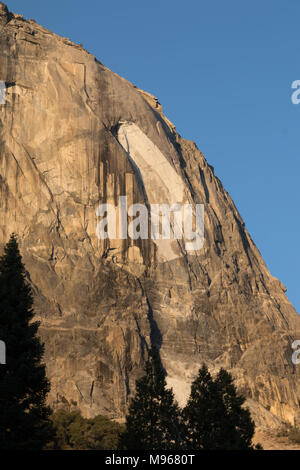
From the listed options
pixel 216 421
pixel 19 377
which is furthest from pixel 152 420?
pixel 19 377

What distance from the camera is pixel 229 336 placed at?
231ft

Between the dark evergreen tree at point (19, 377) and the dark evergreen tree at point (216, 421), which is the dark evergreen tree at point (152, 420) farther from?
the dark evergreen tree at point (19, 377)

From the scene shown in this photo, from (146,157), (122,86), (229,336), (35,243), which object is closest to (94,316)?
(35,243)

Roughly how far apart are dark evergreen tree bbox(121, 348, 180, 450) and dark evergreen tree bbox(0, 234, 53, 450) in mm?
5337

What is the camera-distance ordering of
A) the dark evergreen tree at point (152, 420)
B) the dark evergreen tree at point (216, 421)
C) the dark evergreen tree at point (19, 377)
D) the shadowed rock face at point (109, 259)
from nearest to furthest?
the dark evergreen tree at point (19, 377) < the dark evergreen tree at point (216, 421) < the dark evergreen tree at point (152, 420) < the shadowed rock face at point (109, 259)

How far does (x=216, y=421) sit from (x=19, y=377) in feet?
38.0

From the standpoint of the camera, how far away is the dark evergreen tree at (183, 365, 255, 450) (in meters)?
42.4

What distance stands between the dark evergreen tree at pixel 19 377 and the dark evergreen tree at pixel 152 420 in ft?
17.5

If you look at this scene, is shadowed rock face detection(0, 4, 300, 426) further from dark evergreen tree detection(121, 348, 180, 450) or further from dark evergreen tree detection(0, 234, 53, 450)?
dark evergreen tree detection(0, 234, 53, 450)

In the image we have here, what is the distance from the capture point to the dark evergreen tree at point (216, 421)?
139 feet

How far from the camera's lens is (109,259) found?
6875cm

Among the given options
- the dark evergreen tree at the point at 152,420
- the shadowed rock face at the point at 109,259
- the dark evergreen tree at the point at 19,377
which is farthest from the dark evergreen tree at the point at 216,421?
the shadowed rock face at the point at 109,259

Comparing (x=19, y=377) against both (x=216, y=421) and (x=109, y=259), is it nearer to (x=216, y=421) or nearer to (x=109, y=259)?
(x=216, y=421)

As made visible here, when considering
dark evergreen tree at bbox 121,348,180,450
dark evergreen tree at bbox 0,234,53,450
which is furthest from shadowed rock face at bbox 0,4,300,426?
dark evergreen tree at bbox 0,234,53,450
